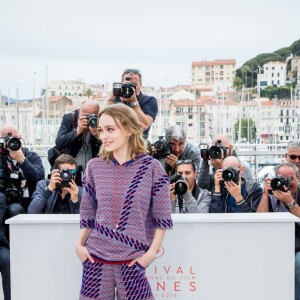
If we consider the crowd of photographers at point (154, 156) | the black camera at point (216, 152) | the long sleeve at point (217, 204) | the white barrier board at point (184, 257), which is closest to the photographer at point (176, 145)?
the crowd of photographers at point (154, 156)

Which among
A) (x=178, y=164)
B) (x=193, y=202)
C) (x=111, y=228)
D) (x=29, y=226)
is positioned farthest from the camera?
(x=178, y=164)

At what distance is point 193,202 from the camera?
3.91 meters

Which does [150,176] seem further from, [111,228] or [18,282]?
[18,282]

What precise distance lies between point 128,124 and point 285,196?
4.72 ft

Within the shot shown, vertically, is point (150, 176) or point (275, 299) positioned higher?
point (150, 176)

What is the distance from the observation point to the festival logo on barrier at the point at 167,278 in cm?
321

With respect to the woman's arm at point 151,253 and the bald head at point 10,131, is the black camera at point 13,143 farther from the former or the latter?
the woman's arm at point 151,253

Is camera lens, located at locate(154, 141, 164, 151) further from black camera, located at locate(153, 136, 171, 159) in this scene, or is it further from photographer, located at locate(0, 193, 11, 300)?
photographer, located at locate(0, 193, 11, 300)

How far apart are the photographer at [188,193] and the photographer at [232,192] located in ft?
0.37

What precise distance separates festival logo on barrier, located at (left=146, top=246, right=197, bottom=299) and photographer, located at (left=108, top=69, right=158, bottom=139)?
4.84ft

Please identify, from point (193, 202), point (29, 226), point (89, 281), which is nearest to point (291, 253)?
point (193, 202)

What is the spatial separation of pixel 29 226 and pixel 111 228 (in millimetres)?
703

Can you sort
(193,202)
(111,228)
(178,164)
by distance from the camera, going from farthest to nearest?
(178,164)
(193,202)
(111,228)

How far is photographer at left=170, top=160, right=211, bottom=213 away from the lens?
3.87 meters
